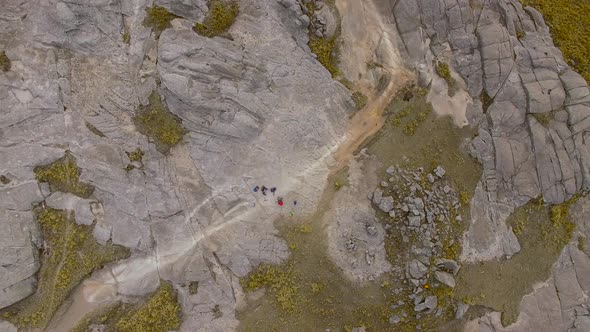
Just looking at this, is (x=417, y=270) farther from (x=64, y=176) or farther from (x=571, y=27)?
(x=64, y=176)

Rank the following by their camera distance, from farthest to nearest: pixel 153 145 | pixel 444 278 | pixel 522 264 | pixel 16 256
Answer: pixel 522 264 → pixel 444 278 → pixel 153 145 → pixel 16 256

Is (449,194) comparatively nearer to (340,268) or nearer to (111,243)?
(340,268)

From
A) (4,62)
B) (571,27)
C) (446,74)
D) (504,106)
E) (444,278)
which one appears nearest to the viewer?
(4,62)

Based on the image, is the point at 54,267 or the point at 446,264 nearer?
the point at 54,267

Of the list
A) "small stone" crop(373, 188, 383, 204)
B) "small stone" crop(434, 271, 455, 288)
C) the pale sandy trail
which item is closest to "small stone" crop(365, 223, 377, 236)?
"small stone" crop(373, 188, 383, 204)

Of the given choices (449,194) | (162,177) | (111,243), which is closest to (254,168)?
(162,177)

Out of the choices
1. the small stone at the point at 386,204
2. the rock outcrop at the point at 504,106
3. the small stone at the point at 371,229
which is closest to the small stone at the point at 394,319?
the small stone at the point at 371,229

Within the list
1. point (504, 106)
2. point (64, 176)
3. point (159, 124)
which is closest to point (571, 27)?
point (504, 106)

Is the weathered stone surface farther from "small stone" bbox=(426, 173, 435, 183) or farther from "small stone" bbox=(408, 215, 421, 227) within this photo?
"small stone" bbox=(426, 173, 435, 183)
